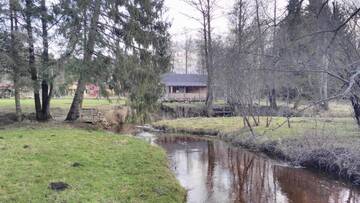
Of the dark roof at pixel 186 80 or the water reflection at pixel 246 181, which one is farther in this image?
the dark roof at pixel 186 80

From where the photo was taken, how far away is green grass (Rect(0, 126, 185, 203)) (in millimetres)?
5893

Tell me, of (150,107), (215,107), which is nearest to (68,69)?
(150,107)

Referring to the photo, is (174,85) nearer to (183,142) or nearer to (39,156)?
(183,142)

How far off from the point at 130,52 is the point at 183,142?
5214 millimetres

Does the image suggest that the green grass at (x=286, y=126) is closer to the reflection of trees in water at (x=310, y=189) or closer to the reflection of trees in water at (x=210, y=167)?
the reflection of trees in water at (x=310, y=189)

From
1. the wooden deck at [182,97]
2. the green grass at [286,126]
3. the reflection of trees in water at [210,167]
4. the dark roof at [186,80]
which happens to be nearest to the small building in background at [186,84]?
the dark roof at [186,80]

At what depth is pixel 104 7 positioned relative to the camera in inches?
570

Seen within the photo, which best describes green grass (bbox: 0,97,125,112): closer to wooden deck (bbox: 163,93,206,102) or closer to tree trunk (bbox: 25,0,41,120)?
tree trunk (bbox: 25,0,41,120)

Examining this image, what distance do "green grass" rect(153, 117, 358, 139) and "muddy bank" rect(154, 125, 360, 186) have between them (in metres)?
0.63

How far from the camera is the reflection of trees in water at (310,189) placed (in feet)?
26.9

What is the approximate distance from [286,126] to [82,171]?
11922 millimetres

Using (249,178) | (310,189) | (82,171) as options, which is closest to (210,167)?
(249,178)

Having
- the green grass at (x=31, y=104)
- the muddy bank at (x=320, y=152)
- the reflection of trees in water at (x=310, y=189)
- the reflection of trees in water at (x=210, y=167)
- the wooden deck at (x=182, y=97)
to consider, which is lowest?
the reflection of trees in water at (x=310, y=189)

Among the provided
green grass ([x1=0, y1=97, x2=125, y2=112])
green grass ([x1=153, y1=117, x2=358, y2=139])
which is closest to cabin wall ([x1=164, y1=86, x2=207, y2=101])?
green grass ([x1=0, y1=97, x2=125, y2=112])
